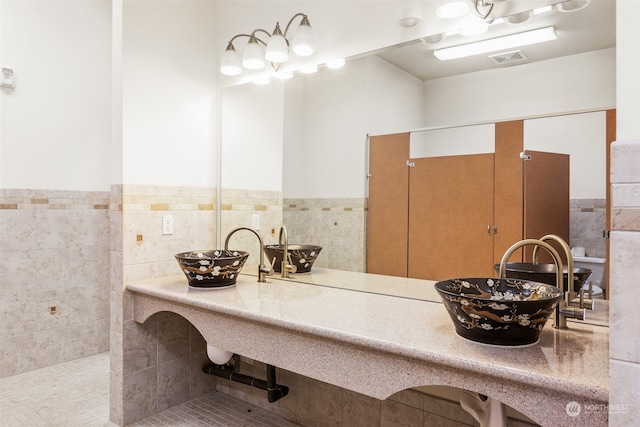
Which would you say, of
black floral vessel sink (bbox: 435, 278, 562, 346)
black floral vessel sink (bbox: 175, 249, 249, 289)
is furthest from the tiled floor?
black floral vessel sink (bbox: 435, 278, 562, 346)

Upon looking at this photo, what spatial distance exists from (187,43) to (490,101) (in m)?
1.83

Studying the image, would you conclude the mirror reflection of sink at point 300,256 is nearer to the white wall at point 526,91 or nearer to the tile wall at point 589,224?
the white wall at point 526,91

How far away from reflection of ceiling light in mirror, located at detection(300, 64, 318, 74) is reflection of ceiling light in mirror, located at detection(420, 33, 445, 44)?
64 centimetres

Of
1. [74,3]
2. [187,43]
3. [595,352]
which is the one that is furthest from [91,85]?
[595,352]

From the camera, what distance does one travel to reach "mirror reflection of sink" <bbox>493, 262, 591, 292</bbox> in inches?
60.9

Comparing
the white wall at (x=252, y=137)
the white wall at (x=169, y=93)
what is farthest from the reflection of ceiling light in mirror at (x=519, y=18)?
the white wall at (x=169, y=93)

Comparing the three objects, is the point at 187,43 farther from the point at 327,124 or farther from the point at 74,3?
the point at 74,3

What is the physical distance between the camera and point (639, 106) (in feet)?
3.12

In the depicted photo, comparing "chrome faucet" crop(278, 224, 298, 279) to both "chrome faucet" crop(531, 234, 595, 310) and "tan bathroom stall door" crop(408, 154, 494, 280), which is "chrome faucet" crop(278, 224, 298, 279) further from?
"chrome faucet" crop(531, 234, 595, 310)

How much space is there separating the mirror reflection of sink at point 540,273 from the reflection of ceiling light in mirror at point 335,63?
50.4 inches

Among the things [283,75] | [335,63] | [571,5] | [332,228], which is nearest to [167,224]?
[332,228]

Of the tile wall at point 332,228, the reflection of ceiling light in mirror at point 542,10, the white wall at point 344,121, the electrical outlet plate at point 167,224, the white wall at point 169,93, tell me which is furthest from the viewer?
the electrical outlet plate at point 167,224

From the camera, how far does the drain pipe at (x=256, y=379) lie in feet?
7.50

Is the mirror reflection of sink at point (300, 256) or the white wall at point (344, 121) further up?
the white wall at point (344, 121)
